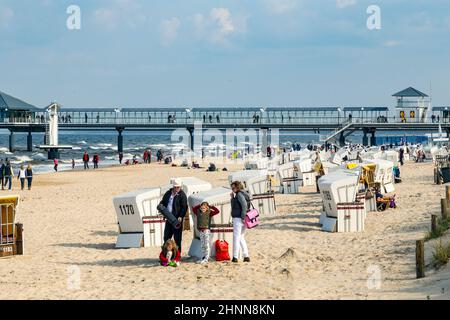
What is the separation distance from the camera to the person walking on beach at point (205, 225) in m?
12.9

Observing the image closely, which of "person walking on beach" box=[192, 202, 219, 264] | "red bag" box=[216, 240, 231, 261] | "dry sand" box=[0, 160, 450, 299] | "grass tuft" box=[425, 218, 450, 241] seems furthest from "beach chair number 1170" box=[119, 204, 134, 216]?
"grass tuft" box=[425, 218, 450, 241]

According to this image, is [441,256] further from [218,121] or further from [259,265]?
[218,121]

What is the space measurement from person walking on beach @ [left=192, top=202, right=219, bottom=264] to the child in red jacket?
35 centimetres

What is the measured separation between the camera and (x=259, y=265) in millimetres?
12852

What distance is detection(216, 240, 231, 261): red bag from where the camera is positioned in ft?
42.7

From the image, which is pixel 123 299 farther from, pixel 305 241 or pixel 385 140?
pixel 385 140

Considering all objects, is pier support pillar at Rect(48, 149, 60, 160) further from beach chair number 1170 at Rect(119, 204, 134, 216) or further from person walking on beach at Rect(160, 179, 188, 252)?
person walking on beach at Rect(160, 179, 188, 252)

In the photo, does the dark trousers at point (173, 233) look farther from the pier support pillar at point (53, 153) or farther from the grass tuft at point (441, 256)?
the pier support pillar at point (53, 153)

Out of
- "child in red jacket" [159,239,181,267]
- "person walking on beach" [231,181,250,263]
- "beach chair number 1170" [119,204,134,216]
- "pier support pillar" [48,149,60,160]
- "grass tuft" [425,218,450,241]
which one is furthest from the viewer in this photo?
"pier support pillar" [48,149,60,160]

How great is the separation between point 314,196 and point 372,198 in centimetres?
523

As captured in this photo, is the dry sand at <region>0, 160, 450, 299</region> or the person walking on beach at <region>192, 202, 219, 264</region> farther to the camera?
the person walking on beach at <region>192, 202, 219, 264</region>

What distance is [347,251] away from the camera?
14.2 meters

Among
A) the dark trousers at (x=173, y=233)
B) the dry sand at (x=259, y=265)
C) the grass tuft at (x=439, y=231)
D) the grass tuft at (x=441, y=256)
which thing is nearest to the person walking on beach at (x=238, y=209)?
the dry sand at (x=259, y=265)
